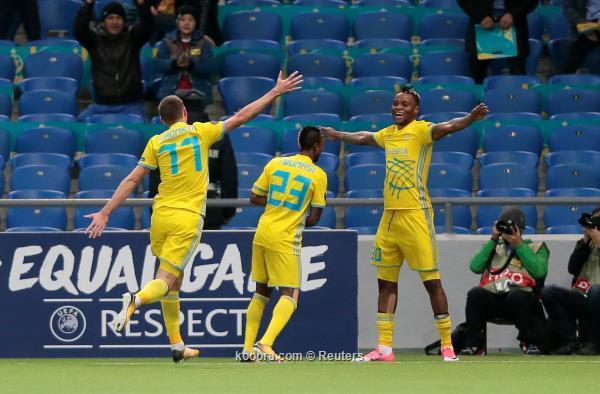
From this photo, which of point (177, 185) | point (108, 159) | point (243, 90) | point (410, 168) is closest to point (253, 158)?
point (108, 159)

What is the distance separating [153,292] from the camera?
9.62m

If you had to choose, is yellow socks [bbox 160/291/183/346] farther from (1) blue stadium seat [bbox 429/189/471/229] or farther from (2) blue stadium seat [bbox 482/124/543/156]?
(2) blue stadium seat [bbox 482/124/543/156]

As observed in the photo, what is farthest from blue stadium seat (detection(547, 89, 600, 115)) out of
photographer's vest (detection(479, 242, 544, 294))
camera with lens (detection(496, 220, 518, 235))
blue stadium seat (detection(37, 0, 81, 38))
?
blue stadium seat (detection(37, 0, 81, 38))

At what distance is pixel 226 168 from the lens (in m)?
11.7

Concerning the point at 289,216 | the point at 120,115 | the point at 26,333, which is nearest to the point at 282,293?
the point at 289,216

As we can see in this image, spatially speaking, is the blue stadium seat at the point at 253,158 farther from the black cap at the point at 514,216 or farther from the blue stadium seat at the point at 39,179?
the black cap at the point at 514,216

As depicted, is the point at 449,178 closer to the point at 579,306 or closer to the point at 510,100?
the point at 510,100

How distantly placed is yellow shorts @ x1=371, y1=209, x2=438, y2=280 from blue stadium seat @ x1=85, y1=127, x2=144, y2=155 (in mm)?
4562

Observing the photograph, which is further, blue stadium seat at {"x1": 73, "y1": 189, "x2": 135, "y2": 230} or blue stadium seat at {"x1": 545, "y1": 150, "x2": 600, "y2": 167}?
blue stadium seat at {"x1": 545, "y1": 150, "x2": 600, "y2": 167}

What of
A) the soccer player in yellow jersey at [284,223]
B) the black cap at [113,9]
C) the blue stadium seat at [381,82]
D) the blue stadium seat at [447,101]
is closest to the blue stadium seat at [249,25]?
the blue stadium seat at [381,82]

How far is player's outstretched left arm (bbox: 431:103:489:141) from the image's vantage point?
1016 cm

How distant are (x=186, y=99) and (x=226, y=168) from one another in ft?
A: 3.77

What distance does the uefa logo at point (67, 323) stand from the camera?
11.5 meters

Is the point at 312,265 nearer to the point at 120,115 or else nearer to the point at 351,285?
the point at 351,285
